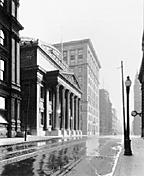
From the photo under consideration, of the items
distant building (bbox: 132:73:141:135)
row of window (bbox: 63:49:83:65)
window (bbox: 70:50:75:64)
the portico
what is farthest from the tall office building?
distant building (bbox: 132:73:141:135)

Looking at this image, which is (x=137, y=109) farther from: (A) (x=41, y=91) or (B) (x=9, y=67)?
(B) (x=9, y=67)

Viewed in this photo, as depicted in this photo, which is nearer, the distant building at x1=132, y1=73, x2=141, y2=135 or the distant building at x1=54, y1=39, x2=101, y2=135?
the distant building at x1=54, y1=39, x2=101, y2=135

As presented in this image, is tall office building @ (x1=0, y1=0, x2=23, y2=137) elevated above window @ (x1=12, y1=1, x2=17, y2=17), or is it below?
below

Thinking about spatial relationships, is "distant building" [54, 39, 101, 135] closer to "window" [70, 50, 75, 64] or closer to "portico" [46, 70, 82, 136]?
"window" [70, 50, 75, 64]

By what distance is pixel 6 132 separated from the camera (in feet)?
105

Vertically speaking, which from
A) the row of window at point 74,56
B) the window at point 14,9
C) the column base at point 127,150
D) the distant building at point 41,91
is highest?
the row of window at point 74,56

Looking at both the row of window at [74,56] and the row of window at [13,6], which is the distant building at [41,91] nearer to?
the row of window at [13,6]

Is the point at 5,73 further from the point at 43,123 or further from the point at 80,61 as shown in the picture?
the point at 80,61

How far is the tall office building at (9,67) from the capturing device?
107 ft

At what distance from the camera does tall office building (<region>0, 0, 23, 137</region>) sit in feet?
107

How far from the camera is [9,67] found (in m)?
34.2

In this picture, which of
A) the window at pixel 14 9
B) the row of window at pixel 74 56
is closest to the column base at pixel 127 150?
the window at pixel 14 9

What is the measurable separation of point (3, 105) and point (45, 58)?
2041 centimetres

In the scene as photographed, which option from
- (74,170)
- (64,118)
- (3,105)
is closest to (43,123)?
(64,118)
